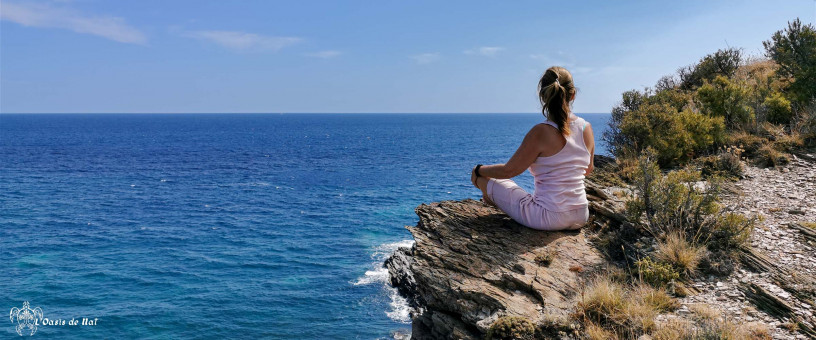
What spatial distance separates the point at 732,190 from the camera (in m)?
11.3

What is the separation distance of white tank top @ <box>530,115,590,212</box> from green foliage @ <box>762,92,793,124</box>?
41.1 feet

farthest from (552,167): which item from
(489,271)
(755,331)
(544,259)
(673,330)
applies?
(755,331)

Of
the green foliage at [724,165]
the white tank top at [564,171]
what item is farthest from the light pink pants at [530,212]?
the green foliage at [724,165]

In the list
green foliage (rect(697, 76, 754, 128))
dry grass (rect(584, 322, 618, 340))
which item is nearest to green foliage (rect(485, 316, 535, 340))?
dry grass (rect(584, 322, 618, 340))

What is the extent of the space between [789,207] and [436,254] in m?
7.82

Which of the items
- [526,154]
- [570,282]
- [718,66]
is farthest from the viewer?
[718,66]

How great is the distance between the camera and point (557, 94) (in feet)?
23.1

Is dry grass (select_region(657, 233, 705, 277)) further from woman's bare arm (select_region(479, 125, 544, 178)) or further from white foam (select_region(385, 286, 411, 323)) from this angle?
white foam (select_region(385, 286, 411, 323))

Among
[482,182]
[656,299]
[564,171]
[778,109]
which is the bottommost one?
[656,299]

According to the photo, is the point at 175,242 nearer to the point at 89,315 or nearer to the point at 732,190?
the point at 89,315

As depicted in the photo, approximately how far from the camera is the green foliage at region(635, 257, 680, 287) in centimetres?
714

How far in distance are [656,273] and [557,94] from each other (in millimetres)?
3138

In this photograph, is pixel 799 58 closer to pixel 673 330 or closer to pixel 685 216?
pixel 685 216

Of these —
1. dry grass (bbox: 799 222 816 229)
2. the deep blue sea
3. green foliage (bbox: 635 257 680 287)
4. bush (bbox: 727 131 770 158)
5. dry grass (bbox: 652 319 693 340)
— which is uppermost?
bush (bbox: 727 131 770 158)
